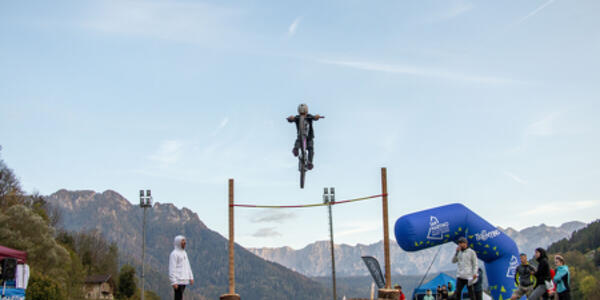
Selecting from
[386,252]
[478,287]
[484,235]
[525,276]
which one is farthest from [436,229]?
Result: [478,287]

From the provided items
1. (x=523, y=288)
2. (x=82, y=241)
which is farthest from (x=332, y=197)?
(x=82, y=241)

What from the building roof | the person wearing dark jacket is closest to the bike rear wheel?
the person wearing dark jacket

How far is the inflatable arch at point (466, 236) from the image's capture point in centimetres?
1733

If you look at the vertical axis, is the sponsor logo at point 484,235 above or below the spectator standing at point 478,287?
above

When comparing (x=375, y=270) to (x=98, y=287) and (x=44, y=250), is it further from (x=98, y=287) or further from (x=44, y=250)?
(x=98, y=287)

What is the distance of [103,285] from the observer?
84.9 m

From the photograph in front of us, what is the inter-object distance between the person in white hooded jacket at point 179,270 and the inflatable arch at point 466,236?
8366mm

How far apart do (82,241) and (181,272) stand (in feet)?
284

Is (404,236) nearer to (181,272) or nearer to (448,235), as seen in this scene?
(448,235)

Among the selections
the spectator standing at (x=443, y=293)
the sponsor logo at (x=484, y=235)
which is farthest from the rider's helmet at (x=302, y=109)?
the sponsor logo at (x=484, y=235)

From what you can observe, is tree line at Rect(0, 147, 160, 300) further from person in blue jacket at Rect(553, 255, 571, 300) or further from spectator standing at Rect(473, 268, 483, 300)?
person in blue jacket at Rect(553, 255, 571, 300)

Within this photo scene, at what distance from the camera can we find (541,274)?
1184 centimetres

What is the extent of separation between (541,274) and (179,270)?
25.2 ft

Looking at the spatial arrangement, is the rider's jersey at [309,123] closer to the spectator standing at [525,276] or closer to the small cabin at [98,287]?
the spectator standing at [525,276]
